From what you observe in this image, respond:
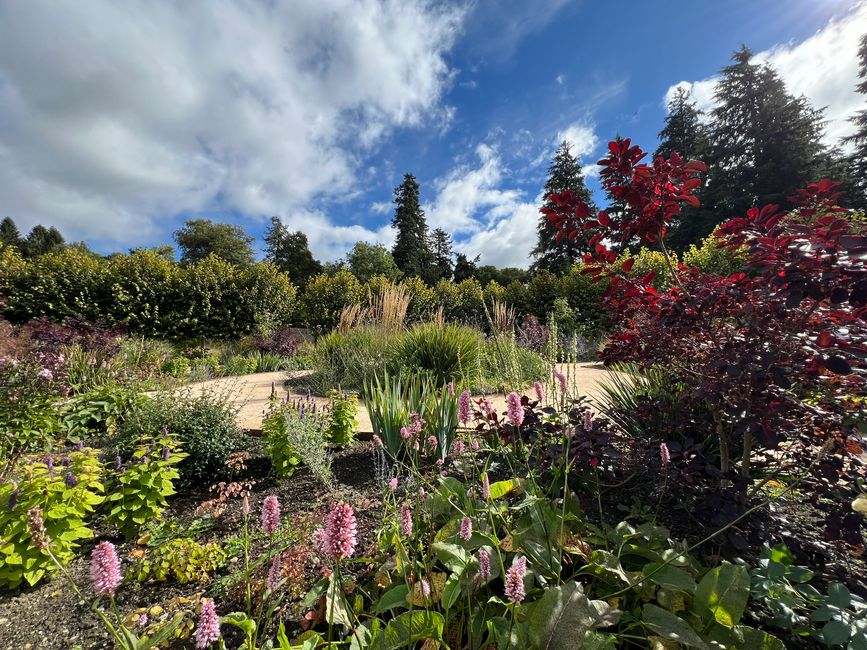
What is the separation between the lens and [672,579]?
3.56 feet

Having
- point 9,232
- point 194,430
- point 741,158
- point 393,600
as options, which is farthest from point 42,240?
point 741,158

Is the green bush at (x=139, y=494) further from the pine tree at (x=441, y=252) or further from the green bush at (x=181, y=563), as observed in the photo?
the pine tree at (x=441, y=252)

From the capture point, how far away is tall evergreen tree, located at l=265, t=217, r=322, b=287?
31.7 m

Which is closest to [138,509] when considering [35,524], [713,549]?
[35,524]

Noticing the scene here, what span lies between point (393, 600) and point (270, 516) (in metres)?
0.52

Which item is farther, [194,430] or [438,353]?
[438,353]

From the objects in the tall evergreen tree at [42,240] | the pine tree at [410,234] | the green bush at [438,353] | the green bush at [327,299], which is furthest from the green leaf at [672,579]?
the tall evergreen tree at [42,240]

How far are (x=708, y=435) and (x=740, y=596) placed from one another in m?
1.02

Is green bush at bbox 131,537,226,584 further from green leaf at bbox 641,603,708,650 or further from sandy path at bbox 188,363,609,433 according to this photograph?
green leaf at bbox 641,603,708,650

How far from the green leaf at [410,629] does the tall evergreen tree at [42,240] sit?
46717 mm

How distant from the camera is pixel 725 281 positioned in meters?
1.65

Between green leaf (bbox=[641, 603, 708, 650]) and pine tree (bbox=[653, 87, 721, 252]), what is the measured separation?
76.3 ft

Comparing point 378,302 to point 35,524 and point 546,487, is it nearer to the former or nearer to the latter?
point 546,487

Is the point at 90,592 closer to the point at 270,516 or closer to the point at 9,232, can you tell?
the point at 270,516
